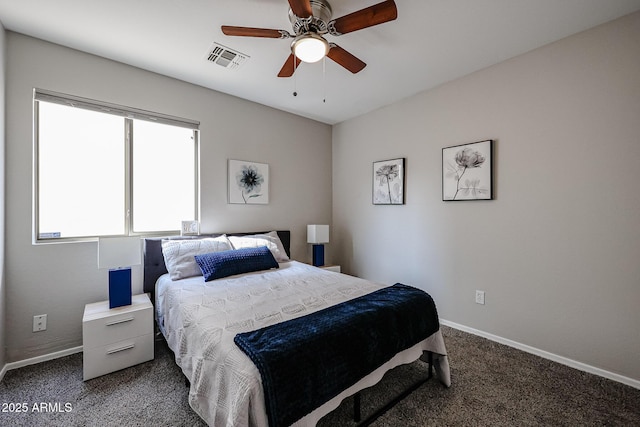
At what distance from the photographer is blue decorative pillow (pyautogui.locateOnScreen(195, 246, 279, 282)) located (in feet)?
7.95

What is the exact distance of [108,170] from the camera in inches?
104

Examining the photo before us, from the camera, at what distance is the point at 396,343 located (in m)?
1.65

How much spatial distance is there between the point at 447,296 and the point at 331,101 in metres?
2.76

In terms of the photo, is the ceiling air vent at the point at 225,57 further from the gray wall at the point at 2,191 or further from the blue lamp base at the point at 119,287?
the blue lamp base at the point at 119,287

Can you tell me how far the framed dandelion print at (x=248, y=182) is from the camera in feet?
11.0

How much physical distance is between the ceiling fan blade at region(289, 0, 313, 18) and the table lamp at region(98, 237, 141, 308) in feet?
6.83

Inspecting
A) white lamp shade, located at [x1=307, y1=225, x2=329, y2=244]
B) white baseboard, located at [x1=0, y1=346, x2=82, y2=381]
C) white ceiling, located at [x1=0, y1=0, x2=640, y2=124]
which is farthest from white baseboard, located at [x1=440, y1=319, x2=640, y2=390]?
white baseboard, located at [x1=0, y1=346, x2=82, y2=381]

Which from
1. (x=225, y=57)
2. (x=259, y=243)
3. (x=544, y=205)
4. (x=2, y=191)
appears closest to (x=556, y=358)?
(x=544, y=205)

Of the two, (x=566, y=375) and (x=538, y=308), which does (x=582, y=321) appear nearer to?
(x=538, y=308)

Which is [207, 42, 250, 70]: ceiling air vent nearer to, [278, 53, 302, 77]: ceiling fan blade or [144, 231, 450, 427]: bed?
[278, 53, 302, 77]: ceiling fan blade

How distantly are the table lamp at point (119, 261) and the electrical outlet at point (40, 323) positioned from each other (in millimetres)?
633

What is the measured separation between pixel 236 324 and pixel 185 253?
137 cm

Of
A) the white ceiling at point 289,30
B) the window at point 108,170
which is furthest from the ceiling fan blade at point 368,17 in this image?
the window at point 108,170

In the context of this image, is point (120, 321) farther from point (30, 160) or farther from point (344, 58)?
point (344, 58)
